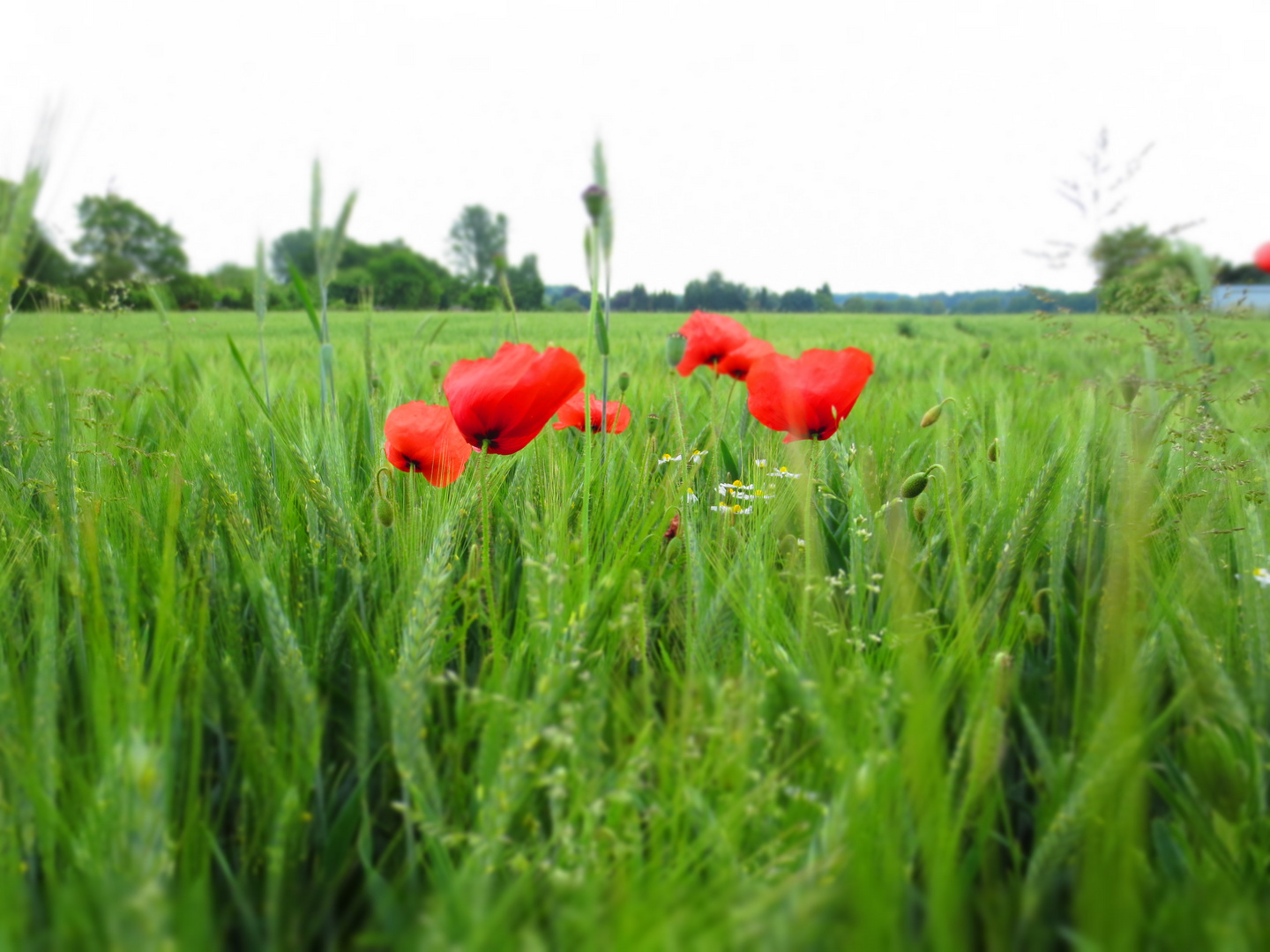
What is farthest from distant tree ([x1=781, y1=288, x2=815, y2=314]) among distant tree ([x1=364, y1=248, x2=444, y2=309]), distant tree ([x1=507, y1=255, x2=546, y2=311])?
distant tree ([x1=364, y1=248, x2=444, y2=309])

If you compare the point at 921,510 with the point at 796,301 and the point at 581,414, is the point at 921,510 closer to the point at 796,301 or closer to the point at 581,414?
the point at 581,414

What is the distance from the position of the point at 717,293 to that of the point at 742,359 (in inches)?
76.3

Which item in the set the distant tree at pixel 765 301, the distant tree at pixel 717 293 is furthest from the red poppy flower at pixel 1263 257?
the distant tree at pixel 765 301

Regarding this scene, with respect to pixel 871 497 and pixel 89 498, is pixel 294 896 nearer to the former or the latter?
pixel 89 498

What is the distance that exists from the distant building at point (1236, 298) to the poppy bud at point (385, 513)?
1.13 metres

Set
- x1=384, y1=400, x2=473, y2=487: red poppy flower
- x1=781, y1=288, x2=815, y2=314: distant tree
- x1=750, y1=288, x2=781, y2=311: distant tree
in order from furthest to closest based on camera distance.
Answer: x1=781, y1=288, x2=815, y2=314: distant tree
x1=750, y1=288, x2=781, y2=311: distant tree
x1=384, y1=400, x2=473, y2=487: red poppy flower

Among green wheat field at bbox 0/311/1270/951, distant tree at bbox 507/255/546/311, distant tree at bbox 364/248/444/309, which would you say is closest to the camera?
green wheat field at bbox 0/311/1270/951

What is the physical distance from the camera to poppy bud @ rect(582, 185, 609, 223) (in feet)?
2.65

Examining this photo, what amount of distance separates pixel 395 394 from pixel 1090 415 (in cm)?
111

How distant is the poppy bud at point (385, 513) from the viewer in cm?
82

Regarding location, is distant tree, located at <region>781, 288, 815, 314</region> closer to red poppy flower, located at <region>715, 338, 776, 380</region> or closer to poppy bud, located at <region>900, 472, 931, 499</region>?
red poppy flower, located at <region>715, 338, 776, 380</region>

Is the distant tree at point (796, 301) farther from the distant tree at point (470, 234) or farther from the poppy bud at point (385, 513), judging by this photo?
the distant tree at point (470, 234)

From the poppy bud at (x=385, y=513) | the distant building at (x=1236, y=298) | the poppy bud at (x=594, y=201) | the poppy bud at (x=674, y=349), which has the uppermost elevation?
the poppy bud at (x=594, y=201)

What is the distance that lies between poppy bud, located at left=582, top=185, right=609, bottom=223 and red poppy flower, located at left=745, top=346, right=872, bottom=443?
0.35 meters
